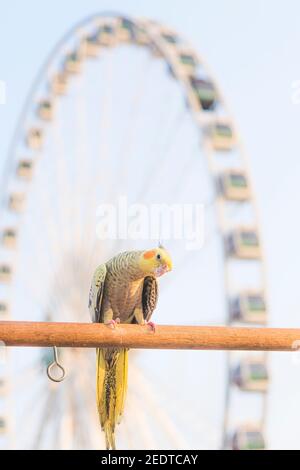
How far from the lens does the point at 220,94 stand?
17000mm

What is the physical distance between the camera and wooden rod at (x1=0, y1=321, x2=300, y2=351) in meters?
3.42

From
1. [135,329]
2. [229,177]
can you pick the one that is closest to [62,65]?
[229,177]

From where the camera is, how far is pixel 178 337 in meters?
3.49

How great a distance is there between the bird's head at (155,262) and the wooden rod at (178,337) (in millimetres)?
1052

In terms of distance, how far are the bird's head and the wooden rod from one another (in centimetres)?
105

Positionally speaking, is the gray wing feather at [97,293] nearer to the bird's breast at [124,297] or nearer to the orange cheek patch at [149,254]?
the bird's breast at [124,297]

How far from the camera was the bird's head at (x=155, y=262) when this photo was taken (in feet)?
15.1

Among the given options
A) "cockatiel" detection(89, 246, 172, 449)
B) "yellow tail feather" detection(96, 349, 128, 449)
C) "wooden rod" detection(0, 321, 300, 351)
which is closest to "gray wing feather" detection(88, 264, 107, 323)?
"cockatiel" detection(89, 246, 172, 449)

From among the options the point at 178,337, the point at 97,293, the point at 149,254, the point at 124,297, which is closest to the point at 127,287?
the point at 124,297

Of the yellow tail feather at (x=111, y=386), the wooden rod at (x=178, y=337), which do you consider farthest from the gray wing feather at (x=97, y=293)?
the wooden rod at (x=178, y=337)

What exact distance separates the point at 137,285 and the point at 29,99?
53.6 ft

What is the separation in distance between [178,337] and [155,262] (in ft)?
4.15

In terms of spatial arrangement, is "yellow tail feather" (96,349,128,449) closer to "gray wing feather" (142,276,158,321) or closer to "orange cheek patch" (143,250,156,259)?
"orange cheek patch" (143,250,156,259)
